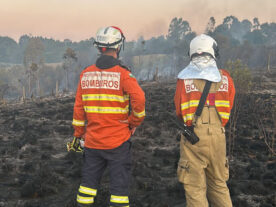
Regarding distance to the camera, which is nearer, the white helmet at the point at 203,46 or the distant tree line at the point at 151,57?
the white helmet at the point at 203,46

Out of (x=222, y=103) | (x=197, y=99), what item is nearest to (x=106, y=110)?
(x=197, y=99)

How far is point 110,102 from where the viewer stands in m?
2.79

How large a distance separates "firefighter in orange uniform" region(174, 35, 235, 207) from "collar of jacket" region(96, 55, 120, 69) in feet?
2.39

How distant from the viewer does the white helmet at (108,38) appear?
287 centimetres

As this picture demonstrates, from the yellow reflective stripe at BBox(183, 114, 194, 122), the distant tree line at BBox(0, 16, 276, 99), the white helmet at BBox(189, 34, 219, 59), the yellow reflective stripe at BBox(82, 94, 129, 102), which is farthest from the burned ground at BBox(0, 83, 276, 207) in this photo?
the distant tree line at BBox(0, 16, 276, 99)

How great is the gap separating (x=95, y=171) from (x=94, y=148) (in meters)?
0.24

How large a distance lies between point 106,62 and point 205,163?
148 centimetres

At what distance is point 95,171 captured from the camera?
2.83 metres

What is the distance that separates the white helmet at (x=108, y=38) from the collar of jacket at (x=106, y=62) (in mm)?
148

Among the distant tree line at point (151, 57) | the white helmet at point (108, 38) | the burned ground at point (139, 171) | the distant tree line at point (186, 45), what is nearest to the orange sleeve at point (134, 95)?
the white helmet at point (108, 38)

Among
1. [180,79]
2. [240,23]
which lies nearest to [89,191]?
[180,79]

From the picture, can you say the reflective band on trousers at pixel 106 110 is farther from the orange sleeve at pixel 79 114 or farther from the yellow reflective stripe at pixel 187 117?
the yellow reflective stripe at pixel 187 117

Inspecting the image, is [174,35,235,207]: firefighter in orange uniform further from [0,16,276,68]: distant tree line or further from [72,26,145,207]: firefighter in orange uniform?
[0,16,276,68]: distant tree line

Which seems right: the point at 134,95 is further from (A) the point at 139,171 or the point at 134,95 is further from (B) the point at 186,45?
(B) the point at 186,45
